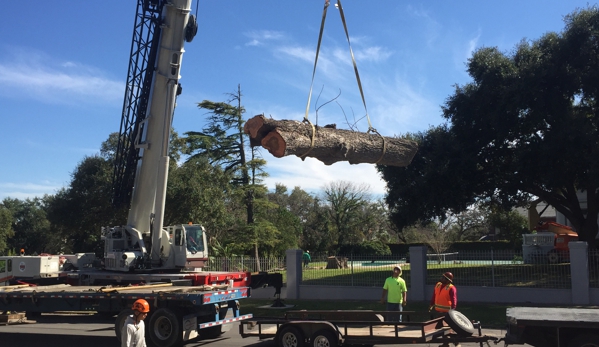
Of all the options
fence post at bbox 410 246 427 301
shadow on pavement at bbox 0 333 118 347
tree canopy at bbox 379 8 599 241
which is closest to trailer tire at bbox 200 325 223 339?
shadow on pavement at bbox 0 333 118 347

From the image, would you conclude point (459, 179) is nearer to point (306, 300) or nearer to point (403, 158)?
point (306, 300)

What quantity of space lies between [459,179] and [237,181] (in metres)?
20.5

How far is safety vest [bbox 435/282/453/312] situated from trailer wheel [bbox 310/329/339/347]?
1.99 m

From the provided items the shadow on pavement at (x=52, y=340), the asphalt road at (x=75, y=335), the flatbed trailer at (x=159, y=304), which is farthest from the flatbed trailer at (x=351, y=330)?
the shadow on pavement at (x=52, y=340)

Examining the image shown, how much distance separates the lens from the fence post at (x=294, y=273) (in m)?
21.1

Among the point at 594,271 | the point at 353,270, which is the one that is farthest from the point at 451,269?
the point at 594,271

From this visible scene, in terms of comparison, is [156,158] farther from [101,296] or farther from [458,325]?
[458,325]

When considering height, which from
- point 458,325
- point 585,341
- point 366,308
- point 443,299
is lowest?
point 366,308

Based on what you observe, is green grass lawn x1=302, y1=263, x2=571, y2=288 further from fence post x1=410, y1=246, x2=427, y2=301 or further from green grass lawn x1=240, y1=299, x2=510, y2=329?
green grass lawn x1=240, y1=299, x2=510, y2=329

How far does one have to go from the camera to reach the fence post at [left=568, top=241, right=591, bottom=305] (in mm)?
17172

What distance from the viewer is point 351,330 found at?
9.87 m

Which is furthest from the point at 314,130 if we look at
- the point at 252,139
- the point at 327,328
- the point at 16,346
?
the point at 16,346

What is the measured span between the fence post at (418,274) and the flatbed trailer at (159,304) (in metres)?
8.59

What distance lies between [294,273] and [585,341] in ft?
45.3
